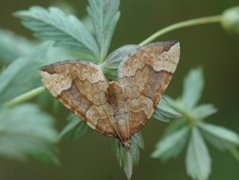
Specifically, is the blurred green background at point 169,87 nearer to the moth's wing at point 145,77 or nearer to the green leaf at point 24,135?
the green leaf at point 24,135

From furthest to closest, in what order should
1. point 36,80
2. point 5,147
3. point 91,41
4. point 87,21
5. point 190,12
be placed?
point 190,12 → point 87,21 → point 5,147 → point 36,80 → point 91,41

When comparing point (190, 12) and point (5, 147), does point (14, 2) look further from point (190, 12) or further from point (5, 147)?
point (5, 147)

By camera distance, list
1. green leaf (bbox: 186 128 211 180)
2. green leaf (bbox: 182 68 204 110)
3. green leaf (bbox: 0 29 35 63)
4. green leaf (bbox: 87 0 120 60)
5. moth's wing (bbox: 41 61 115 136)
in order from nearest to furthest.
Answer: moth's wing (bbox: 41 61 115 136) → green leaf (bbox: 87 0 120 60) → green leaf (bbox: 186 128 211 180) → green leaf (bbox: 182 68 204 110) → green leaf (bbox: 0 29 35 63)

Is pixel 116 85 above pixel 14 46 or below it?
below

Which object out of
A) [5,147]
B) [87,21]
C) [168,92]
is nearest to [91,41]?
[5,147]

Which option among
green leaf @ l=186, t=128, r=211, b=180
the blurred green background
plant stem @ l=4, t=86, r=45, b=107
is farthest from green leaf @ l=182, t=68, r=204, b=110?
the blurred green background

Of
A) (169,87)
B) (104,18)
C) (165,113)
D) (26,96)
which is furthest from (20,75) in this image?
(169,87)

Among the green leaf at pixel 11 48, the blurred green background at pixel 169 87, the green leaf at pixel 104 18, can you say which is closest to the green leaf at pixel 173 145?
the green leaf at pixel 104 18

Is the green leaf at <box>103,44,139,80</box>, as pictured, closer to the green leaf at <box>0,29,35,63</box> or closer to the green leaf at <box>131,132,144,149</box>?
the green leaf at <box>131,132,144,149</box>
